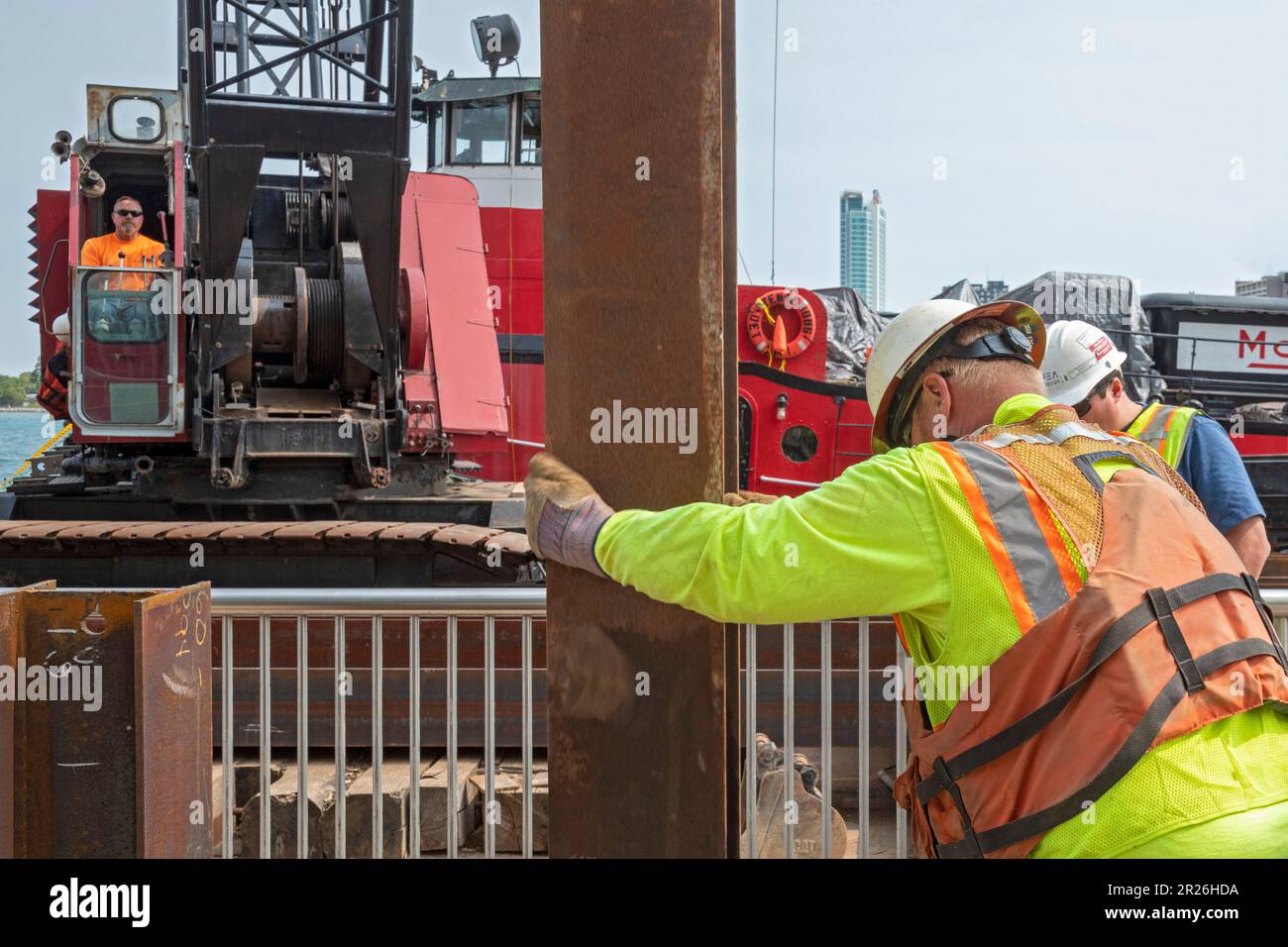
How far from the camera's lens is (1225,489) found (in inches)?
160

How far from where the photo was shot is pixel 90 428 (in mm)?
8391

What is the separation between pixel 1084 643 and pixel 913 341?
90cm

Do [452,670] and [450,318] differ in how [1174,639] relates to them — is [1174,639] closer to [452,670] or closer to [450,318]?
[452,670]

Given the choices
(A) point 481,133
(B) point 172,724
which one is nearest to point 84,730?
(B) point 172,724

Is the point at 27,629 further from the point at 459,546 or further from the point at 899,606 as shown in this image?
the point at 459,546

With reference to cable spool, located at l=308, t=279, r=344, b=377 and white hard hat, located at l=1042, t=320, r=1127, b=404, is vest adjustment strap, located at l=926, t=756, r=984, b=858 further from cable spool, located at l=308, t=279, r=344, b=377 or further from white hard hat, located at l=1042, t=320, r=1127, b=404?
cable spool, located at l=308, t=279, r=344, b=377

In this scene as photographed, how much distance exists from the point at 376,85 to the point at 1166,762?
26.8 ft

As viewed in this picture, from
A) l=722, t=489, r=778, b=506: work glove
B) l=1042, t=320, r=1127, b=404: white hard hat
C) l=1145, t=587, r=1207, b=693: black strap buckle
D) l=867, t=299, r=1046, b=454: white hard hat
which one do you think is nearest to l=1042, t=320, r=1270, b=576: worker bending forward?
l=1042, t=320, r=1127, b=404: white hard hat

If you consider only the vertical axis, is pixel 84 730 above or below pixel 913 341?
below

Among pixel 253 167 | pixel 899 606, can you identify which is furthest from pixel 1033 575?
pixel 253 167

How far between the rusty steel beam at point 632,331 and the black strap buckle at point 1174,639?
808 mm

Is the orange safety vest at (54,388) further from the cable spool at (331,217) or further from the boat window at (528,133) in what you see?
the boat window at (528,133)

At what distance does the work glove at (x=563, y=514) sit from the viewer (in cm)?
212

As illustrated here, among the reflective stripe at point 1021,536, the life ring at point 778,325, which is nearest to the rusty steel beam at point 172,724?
the reflective stripe at point 1021,536
